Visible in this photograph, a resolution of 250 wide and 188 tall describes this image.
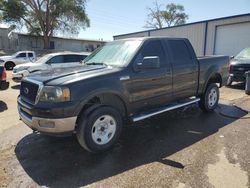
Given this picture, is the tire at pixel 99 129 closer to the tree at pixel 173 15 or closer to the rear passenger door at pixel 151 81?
the rear passenger door at pixel 151 81

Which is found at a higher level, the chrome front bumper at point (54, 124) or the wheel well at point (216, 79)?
the wheel well at point (216, 79)

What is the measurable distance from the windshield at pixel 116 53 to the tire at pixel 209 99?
2.72m

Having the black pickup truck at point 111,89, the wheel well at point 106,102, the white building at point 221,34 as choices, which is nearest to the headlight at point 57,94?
the black pickup truck at point 111,89

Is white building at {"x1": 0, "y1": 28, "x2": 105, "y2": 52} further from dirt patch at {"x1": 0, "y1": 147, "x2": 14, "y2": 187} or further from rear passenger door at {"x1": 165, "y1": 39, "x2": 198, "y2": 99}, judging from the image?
dirt patch at {"x1": 0, "y1": 147, "x2": 14, "y2": 187}

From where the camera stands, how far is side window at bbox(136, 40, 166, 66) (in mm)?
4823

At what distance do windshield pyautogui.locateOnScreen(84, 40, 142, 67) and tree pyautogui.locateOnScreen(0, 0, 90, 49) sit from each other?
37.6 metres

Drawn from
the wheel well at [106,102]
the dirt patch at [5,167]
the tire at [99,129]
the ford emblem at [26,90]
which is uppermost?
the ford emblem at [26,90]

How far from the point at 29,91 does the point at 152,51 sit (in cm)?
254

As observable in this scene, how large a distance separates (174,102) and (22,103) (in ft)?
10.9

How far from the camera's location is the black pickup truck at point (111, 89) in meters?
3.76

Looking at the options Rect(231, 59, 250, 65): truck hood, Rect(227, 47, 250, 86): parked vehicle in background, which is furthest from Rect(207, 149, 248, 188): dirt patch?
Rect(231, 59, 250, 65): truck hood

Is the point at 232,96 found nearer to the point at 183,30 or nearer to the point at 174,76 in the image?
the point at 174,76

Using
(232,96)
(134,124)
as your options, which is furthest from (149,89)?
(232,96)

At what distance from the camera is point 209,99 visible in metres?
6.69
